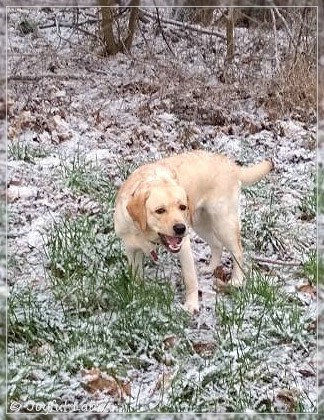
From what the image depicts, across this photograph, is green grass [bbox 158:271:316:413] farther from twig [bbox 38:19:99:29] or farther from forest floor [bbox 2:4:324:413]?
twig [bbox 38:19:99:29]

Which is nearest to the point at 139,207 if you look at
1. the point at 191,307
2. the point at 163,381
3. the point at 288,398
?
the point at 191,307

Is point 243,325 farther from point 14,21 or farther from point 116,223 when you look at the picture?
point 14,21

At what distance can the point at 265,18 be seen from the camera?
6.78 feet

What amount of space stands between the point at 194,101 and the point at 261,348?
556 mm

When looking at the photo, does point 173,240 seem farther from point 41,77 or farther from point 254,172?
point 41,77

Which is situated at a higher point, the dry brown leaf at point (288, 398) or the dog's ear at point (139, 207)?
the dog's ear at point (139, 207)

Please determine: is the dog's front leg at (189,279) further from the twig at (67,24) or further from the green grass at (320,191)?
the twig at (67,24)

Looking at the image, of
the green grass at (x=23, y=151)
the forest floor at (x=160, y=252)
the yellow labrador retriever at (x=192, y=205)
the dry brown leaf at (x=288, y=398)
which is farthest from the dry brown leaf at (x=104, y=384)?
the green grass at (x=23, y=151)

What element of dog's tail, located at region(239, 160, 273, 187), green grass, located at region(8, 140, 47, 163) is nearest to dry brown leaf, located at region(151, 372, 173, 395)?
dog's tail, located at region(239, 160, 273, 187)

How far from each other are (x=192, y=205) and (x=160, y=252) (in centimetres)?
12

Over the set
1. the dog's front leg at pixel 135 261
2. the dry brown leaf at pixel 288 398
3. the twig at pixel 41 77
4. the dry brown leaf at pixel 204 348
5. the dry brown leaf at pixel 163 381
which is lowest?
the dry brown leaf at pixel 288 398

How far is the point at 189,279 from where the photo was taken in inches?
80.0

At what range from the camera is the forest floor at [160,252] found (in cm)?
200

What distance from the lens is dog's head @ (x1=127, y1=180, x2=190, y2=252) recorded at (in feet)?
6.29
